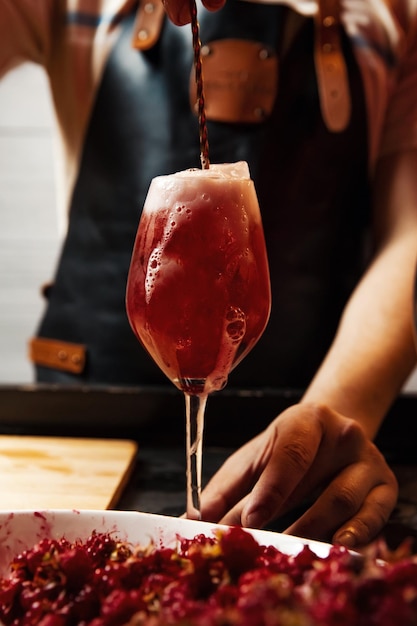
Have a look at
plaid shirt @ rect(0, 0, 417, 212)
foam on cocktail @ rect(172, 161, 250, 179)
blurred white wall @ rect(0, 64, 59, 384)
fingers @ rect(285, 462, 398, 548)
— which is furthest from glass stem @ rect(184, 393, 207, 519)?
blurred white wall @ rect(0, 64, 59, 384)

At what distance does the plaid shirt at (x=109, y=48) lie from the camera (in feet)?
5.30

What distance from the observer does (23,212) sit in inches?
112

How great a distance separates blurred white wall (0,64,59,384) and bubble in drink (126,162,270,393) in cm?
205

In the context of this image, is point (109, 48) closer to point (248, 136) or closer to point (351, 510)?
point (248, 136)

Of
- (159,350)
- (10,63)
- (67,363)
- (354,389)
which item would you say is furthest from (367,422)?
(10,63)

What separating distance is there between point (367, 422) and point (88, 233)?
0.76 metres

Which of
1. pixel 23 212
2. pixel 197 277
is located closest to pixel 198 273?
pixel 197 277

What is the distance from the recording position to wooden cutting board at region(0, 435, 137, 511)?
979mm

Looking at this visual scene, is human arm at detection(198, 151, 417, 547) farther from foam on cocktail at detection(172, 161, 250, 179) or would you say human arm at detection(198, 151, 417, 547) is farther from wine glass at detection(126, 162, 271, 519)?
foam on cocktail at detection(172, 161, 250, 179)

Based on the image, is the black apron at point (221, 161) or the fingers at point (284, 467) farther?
the black apron at point (221, 161)

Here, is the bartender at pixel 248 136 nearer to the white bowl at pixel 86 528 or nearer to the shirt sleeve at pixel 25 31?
the shirt sleeve at pixel 25 31

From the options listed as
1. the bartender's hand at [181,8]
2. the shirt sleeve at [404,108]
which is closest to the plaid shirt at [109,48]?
the shirt sleeve at [404,108]

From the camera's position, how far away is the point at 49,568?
23.9 inches

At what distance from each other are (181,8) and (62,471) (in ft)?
1.96
